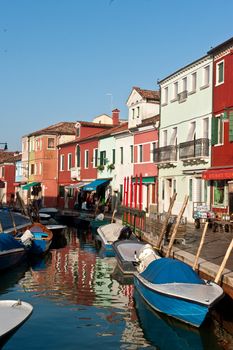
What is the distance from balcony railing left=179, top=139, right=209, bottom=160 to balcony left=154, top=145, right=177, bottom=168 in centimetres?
104

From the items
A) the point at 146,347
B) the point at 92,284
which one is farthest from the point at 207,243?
the point at 146,347

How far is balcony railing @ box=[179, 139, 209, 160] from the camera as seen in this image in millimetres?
25219

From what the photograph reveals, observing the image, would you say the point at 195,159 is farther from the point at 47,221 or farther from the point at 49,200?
the point at 49,200

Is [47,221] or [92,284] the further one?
[47,221]

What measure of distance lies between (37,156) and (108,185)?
1553 centimetres

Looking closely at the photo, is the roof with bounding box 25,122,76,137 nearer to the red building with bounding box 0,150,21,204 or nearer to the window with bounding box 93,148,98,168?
the window with bounding box 93,148,98,168

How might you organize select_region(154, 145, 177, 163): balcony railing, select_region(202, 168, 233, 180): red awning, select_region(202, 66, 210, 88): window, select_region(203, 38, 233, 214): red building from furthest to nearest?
1. select_region(154, 145, 177, 163): balcony railing
2. select_region(202, 66, 210, 88): window
3. select_region(203, 38, 233, 214): red building
4. select_region(202, 168, 233, 180): red awning

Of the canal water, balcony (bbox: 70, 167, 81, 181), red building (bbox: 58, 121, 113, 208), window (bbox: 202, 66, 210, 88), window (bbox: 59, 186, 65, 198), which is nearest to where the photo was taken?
the canal water

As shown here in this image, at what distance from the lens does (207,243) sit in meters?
17.5

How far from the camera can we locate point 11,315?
8500 mm

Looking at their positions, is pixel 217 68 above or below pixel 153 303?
above

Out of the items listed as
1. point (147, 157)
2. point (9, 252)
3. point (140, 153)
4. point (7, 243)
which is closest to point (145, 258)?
point (9, 252)

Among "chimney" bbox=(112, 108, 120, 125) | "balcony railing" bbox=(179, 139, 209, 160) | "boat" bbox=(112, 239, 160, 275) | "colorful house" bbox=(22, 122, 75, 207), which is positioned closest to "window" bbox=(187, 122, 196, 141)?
"balcony railing" bbox=(179, 139, 209, 160)

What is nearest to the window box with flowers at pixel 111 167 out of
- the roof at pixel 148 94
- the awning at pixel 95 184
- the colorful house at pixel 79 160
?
the awning at pixel 95 184
